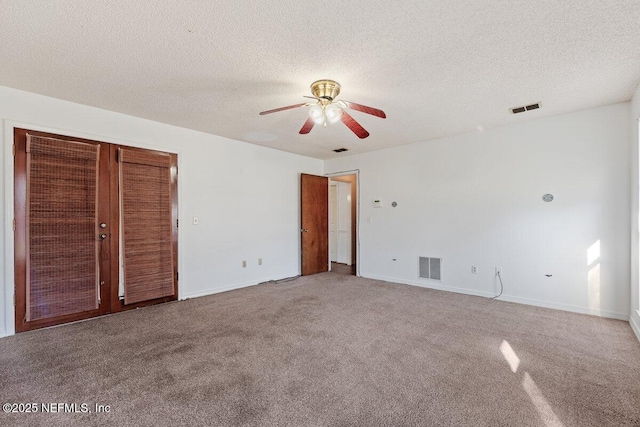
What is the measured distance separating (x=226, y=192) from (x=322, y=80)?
268 cm

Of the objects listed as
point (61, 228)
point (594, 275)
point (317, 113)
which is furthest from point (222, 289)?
point (594, 275)

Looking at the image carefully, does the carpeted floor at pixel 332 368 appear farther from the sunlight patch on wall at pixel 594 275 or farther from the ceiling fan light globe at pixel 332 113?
the ceiling fan light globe at pixel 332 113

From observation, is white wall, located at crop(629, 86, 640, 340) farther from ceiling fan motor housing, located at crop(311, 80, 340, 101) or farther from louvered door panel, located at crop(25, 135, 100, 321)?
louvered door panel, located at crop(25, 135, 100, 321)

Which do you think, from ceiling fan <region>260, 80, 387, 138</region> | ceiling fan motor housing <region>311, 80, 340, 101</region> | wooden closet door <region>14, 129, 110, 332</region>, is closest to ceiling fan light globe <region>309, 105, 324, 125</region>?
ceiling fan <region>260, 80, 387, 138</region>

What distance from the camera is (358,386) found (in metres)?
1.98

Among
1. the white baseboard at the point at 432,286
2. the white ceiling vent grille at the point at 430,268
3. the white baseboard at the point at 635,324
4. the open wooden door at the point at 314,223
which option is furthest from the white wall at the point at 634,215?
the open wooden door at the point at 314,223

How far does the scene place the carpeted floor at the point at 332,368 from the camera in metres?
1.71

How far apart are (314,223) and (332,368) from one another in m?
3.85

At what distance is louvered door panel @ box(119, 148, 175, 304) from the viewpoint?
11.7 feet

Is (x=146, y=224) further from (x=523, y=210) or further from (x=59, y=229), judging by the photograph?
(x=523, y=210)

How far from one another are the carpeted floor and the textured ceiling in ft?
7.96

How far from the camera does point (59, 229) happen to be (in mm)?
3092

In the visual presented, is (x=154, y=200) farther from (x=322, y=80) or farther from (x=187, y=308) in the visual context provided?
(x=322, y=80)

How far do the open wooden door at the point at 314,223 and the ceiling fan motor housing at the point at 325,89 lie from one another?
9.97 feet
